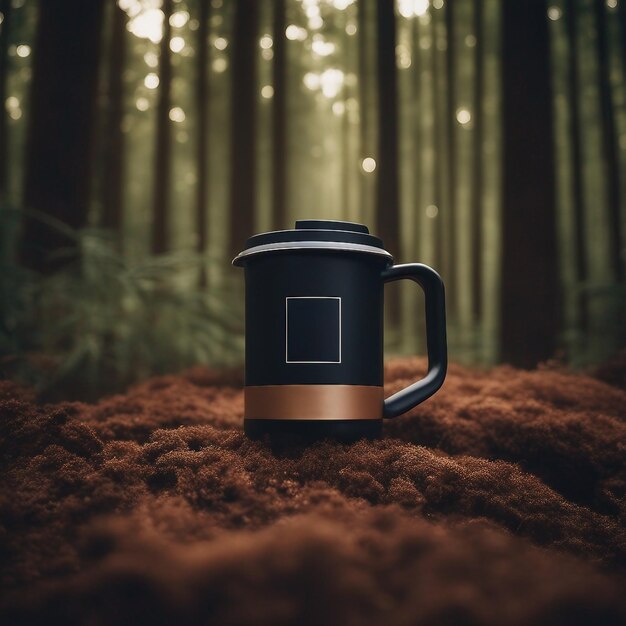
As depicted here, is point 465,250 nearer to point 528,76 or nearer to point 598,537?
point 528,76

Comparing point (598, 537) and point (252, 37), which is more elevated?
point (252, 37)

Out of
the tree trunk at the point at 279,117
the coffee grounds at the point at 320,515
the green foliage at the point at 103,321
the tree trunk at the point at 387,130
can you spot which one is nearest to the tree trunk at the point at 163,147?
the tree trunk at the point at 279,117

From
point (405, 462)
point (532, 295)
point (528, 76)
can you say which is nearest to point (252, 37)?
point (528, 76)

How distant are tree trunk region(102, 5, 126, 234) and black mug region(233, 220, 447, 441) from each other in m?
4.34

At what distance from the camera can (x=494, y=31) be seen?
7.77 meters

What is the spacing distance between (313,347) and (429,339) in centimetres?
40

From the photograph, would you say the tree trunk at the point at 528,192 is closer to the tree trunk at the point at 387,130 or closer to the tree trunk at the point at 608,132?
the tree trunk at the point at 387,130

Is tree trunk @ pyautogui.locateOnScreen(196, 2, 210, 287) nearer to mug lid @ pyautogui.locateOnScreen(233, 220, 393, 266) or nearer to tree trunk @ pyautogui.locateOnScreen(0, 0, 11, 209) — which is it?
tree trunk @ pyautogui.locateOnScreen(0, 0, 11, 209)

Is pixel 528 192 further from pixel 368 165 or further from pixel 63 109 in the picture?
pixel 368 165

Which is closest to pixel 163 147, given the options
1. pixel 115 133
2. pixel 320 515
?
pixel 115 133

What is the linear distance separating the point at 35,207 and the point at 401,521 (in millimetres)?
3430

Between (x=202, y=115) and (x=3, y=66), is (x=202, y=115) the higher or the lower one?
the lower one

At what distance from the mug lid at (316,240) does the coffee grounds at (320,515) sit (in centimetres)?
55

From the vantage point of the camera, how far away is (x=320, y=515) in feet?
4.34
